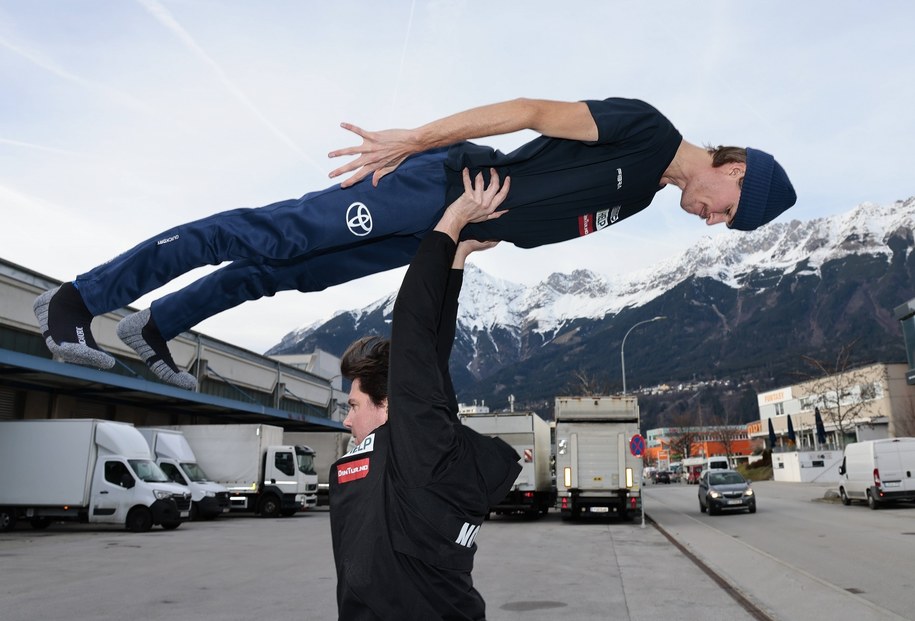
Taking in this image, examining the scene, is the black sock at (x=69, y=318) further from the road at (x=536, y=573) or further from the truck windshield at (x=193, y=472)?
the truck windshield at (x=193, y=472)

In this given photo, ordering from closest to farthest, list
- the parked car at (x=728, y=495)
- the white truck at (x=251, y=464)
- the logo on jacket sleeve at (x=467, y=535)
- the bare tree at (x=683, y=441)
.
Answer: the logo on jacket sleeve at (x=467, y=535) < the parked car at (x=728, y=495) < the white truck at (x=251, y=464) < the bare tree at (x=683, y=441)

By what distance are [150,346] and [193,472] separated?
1012 inches

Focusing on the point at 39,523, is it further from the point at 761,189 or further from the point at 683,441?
the point at 683,441

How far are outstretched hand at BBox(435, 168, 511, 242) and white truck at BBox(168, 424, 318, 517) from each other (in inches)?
1061

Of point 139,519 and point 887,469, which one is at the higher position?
point 887,469

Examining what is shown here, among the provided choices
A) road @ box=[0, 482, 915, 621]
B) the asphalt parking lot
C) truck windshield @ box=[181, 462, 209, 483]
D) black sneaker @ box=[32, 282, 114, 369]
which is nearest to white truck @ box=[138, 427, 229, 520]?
truck windshield @ box=[181, 462, 209, 483]

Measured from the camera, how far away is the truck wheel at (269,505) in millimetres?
28719

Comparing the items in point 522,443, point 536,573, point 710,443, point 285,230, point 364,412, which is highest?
point 710,443

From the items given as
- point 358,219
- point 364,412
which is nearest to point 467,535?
point 364,412

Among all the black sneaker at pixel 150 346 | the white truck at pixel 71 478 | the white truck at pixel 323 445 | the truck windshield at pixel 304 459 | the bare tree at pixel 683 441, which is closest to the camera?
the black sneaker at pixel 150 346

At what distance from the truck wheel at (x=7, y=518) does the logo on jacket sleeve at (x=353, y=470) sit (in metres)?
23.0

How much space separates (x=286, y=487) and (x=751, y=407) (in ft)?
624

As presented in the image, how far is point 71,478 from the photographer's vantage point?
20.9 meters

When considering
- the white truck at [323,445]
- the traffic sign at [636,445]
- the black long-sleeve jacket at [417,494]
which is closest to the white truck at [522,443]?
the traffic sign at [636,445]
